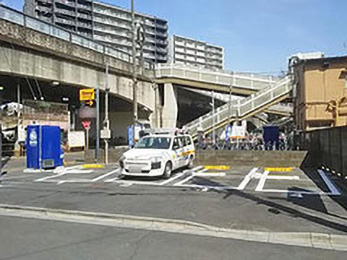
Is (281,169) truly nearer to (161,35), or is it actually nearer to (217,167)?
(217,167)

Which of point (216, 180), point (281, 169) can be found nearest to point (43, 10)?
point (281, 169)

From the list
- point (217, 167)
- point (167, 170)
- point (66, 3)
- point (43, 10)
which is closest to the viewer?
point (167, 170)

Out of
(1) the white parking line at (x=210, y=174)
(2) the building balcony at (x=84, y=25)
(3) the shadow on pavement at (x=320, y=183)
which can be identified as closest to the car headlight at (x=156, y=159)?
(1) the white parking line at (x=210, y=174)

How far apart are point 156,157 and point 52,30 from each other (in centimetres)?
1495

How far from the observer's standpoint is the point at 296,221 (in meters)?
6.77

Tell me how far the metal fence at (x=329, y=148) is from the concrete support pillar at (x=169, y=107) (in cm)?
2119

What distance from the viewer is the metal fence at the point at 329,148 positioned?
1133 centimetres

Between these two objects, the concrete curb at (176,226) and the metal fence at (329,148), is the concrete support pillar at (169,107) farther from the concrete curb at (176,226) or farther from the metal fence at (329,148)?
the concrete curb at (176,226)

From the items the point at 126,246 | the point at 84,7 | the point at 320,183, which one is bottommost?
the point at 126,246

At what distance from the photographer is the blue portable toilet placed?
51.4 feet

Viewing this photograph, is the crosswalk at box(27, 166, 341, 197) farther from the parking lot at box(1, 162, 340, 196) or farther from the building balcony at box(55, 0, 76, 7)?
the building balcony at box(55, 0, 76, 7)

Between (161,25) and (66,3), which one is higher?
(161,25)

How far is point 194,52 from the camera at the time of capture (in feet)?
425

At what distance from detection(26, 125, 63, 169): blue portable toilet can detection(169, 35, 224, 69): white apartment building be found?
104m
